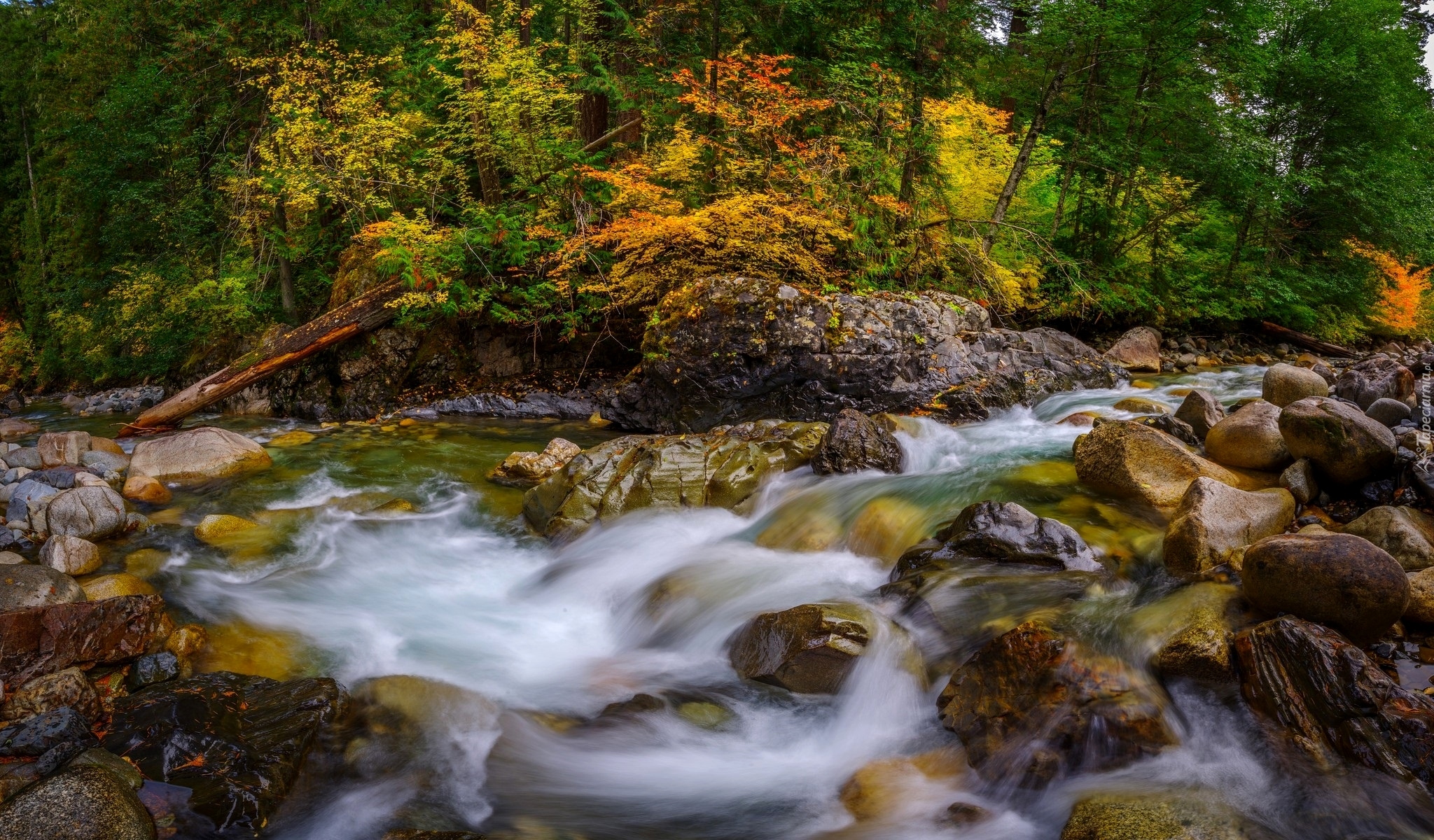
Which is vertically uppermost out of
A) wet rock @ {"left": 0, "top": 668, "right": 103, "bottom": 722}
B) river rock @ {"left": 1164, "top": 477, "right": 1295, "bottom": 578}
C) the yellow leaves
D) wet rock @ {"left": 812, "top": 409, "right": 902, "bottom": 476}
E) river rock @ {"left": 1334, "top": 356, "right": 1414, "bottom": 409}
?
the yellow leaves

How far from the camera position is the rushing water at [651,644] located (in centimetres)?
366

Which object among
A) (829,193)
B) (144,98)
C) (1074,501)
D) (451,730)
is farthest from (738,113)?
(144,98)

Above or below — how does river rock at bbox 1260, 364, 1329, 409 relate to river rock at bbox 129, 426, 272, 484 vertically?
above

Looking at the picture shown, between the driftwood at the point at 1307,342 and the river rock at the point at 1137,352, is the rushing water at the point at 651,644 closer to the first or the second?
the river rock at the point at 1137,352

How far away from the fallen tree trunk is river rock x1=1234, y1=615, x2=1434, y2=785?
35.7ft

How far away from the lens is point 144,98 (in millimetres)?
14055

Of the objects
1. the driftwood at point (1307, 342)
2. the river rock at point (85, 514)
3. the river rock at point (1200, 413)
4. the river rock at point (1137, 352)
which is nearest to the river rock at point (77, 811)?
the river rock at point (85, 514)

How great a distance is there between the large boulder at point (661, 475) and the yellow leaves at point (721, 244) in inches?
126

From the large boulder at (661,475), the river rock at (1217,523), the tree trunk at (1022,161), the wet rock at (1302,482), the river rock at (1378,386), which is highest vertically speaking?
the tree trunk at (1022,161)

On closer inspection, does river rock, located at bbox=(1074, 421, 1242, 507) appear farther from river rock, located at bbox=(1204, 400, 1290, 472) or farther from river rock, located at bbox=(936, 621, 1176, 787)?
river rock, located at bbox=(936, 621, 1176, 787)

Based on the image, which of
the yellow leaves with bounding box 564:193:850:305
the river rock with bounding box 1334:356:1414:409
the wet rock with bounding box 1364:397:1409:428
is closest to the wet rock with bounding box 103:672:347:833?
the yellow leaves with bounding box 564:193:850:305

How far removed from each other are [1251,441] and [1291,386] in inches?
85.5

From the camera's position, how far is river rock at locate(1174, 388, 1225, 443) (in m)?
7.18

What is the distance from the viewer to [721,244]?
406 inches
